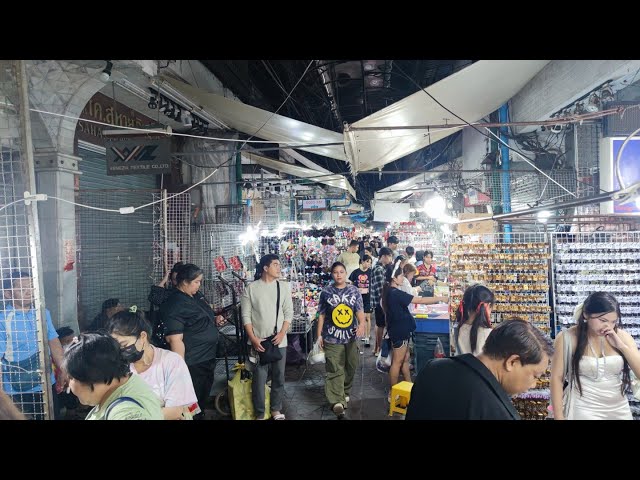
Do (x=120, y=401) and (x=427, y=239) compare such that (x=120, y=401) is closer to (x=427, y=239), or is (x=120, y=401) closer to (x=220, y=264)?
(x=220, y=264)

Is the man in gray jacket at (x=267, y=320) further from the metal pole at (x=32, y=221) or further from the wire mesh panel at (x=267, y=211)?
the wire mesh panel at (x=267, y=211)

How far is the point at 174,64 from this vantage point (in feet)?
19.2

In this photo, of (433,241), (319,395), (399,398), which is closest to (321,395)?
(319,395)

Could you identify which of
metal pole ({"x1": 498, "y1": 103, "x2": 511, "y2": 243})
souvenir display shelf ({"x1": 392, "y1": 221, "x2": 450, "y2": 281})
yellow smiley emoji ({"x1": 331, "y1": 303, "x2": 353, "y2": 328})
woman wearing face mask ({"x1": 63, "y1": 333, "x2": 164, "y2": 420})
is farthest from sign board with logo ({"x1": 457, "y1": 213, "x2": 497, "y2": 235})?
souvenir display shelf ({"x1": 392, "y1": 221, "x2": 450, "y2": 281})

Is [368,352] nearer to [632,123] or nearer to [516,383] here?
[516,383]

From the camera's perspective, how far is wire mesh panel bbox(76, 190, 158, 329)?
5.48 m

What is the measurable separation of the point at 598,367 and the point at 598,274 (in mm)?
1592

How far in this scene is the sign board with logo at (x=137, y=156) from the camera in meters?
4.53

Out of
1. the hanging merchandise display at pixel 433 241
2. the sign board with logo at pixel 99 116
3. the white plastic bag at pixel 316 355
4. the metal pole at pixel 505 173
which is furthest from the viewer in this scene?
the metal pole at pixel 505 173

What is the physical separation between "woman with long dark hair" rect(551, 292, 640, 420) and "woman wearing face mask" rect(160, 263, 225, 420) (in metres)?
2.84

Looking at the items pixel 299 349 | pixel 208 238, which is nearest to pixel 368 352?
pixel 299 349

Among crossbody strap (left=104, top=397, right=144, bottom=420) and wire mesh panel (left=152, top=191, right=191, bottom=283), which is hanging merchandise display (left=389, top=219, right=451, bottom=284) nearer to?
crossbody strap (left=104, top=397, right=144, bottom=420)

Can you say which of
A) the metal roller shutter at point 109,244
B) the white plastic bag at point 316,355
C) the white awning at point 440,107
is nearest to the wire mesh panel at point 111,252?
the metal roller shutter at point 109,244

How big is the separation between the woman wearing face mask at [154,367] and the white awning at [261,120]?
137 inches
